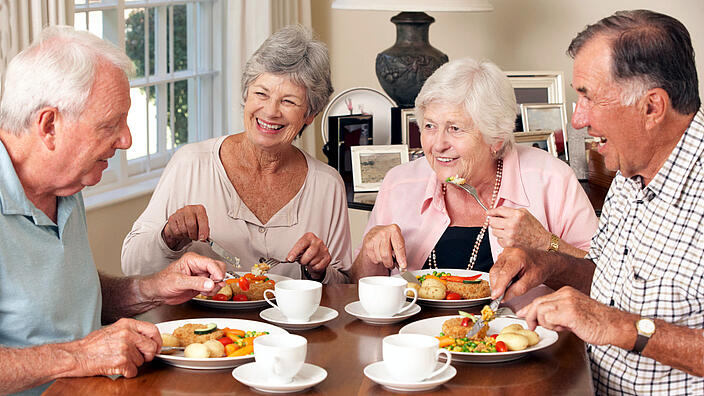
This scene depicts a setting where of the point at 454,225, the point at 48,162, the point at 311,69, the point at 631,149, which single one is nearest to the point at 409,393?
the point at 631,149

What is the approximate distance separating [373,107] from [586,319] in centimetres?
249

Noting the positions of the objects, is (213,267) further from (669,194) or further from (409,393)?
(669,194)

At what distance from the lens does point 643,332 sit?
4.95 feet

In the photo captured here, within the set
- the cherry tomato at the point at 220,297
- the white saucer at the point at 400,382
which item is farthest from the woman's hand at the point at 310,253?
the white saucer at the point at 400,382

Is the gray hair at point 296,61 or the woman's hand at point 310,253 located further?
the gray hair at point 296,61

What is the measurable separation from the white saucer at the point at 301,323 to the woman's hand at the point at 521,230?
0.61 m

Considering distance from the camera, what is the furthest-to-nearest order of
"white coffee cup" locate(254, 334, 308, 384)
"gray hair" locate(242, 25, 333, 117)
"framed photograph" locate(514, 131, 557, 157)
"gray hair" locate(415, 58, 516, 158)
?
"framed photograph" locate(514, 131, 557, 157)
"gray hair" locate(242, 25, 333, 117)
"gray hair" locate(415, 58, 516, 158)
"white coffee cup" locate(254, 334, 308, 384)

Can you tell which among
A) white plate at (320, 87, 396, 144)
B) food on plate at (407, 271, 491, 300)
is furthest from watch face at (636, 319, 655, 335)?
white plate at (320, 87, 396, 144)

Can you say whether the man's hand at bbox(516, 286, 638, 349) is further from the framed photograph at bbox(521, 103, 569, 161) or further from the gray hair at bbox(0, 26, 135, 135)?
the framed photograph at bbox(521, 103, 569, 161)

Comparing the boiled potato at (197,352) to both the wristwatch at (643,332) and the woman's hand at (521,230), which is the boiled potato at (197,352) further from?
the woman's hand at (521,230)

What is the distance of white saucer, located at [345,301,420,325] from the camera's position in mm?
1755

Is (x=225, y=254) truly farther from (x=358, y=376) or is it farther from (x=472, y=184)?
(x=358, y=376)

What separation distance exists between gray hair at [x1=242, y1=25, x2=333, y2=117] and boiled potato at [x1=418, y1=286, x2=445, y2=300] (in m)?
0.83

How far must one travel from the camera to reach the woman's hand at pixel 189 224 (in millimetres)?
2221
